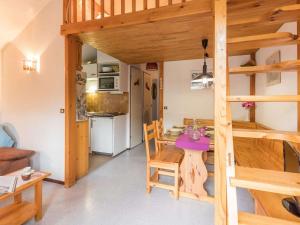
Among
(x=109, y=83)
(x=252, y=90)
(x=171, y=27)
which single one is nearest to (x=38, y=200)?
(x=171, y=27)

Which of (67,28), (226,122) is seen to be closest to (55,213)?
(226,122)

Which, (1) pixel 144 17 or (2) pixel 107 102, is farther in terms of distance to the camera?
(2) pixel 107 102

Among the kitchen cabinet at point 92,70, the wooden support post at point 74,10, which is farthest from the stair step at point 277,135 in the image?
the kitchen cabinet at point 92,70

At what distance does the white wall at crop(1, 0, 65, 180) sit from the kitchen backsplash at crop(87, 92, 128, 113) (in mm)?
1990

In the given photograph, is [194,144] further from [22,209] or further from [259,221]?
[22,209]

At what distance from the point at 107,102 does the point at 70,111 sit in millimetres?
2300

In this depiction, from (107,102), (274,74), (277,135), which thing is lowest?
Answer: (277,135)

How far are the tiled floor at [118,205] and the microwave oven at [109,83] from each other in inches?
84.2

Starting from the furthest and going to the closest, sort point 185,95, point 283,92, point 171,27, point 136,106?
point 136,106
point 185,95
point 171,27
point 283,92

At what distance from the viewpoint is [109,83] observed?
4.30 m

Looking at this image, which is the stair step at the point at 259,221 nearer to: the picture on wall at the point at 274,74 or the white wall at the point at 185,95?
the picture on wall at the point at 274,74

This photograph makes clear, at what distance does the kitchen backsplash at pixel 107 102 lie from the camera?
4672mm

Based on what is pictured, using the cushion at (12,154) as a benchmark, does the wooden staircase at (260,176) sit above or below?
above

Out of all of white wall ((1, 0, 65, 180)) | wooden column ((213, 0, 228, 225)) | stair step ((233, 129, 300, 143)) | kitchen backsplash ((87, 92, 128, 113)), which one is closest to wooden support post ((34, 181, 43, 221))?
white wall ((1, 0, 65, 180))
